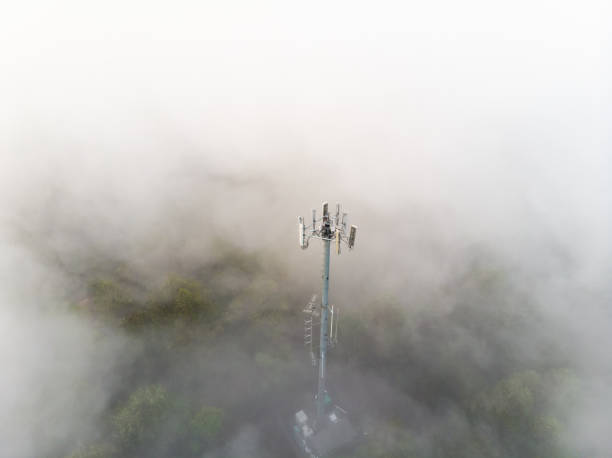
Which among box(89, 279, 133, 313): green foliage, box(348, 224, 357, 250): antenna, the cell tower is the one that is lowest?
the cell tower

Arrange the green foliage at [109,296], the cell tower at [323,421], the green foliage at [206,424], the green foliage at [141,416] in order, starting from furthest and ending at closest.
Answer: the green foliage at [109,296] < the green foliage at [206,424] < the green foliage at [141,416] < the cell tower at [323,421]

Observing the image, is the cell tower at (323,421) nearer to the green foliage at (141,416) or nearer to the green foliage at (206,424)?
the green foliage at (206,424)

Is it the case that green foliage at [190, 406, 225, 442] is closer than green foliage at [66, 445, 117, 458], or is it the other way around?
green foliage at [66, 445, 117, 458]

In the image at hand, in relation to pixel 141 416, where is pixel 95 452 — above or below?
below

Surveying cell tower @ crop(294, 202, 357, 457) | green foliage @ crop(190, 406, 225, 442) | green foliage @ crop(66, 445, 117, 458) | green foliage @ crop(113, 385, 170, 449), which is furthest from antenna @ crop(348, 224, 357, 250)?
green foliage @ crop(66, 445, 117, 458)

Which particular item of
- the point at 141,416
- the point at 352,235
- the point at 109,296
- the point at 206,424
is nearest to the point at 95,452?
Result: the point at 141,416

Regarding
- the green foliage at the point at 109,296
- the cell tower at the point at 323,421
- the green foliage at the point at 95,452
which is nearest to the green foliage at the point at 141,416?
the green foliage at the point at 95,452

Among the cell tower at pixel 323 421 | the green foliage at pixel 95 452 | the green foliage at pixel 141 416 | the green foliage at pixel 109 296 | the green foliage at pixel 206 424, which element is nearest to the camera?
the cell tower at pixel 323 421

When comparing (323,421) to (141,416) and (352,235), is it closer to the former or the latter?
(141,416)

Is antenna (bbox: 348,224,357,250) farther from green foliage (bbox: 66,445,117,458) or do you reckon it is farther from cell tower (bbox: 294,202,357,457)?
green foliage (bbox: 66,445,117,458)

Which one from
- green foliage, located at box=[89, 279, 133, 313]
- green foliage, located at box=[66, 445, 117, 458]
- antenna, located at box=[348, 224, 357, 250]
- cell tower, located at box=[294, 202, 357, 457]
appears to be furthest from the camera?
green foliage, located at box=[89, 279, 133, 313]

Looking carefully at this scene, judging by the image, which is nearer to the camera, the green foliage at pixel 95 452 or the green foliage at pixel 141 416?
the green foliage at pixel 95 452

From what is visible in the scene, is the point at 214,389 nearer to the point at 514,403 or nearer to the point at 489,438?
the point at 489,438
